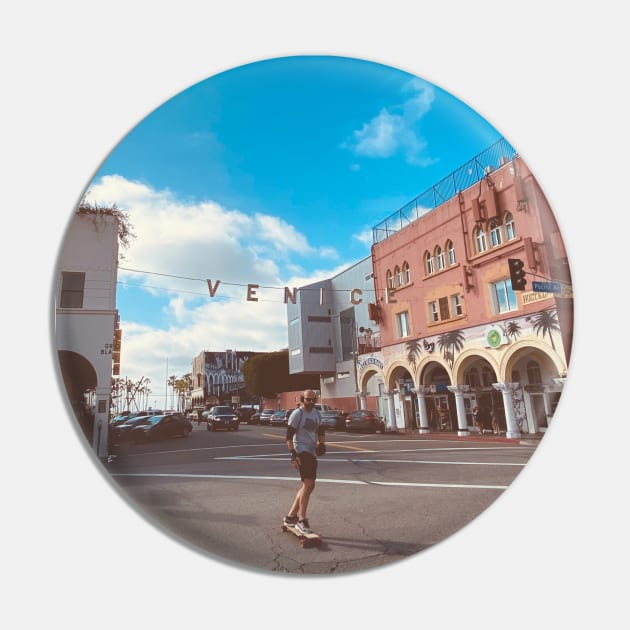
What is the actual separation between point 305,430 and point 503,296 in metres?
1.08

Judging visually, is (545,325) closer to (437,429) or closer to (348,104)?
(437,429)

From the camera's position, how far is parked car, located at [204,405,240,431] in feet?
6.21

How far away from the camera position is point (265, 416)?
1.85m

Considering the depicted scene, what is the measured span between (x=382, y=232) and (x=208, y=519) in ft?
4.70

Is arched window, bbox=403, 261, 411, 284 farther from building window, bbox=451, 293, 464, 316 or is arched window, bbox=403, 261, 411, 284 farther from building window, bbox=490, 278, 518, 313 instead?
building window, bbox=490, 278, 518, 313

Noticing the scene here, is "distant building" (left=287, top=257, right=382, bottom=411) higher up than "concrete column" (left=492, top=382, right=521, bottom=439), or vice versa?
"distant building" (left=287, top=257, right=382, bottom=411)

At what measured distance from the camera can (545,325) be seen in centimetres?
200

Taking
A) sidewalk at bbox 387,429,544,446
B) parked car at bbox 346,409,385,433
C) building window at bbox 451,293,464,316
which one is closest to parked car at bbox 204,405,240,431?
parked car at bbox 346,409,385,433

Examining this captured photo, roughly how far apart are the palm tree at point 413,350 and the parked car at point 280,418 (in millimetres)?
662

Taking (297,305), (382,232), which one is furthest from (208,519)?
(382,232)

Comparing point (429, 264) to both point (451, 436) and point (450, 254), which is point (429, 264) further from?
point (451, 436)

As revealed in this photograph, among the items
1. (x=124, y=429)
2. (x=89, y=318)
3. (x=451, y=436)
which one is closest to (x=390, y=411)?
(x=451, y=436)

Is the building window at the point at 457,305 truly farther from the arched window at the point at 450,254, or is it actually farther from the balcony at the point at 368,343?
the balcony at the point at 368,343

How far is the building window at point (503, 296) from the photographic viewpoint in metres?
1.95
